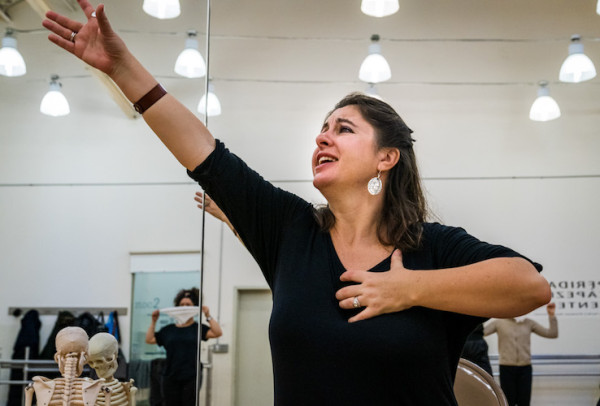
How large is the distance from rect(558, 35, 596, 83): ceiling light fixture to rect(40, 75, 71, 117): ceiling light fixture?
3.93 metres

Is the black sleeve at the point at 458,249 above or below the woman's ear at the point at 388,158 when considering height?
below

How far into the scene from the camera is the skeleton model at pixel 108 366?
4.39ft

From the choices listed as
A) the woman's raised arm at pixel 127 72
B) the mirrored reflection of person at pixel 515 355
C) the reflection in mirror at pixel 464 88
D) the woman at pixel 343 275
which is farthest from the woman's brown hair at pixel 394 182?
the mirrored reflection of person at pixel 515 355

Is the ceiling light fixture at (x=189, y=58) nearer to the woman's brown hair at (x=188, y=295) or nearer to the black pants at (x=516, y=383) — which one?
the woman's brown hair at (x=188, y=295)

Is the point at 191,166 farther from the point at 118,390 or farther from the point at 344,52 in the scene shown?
the point at 344,52

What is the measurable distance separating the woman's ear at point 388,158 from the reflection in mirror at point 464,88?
3259 millimetres

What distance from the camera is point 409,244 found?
3.37 ft

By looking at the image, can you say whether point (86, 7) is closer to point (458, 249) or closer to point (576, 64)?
point (458, 249)

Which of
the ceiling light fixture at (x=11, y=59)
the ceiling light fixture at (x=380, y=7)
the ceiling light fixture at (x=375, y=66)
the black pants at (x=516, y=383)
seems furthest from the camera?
the black pants at (x=516, y=383)

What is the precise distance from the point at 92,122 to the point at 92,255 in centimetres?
35

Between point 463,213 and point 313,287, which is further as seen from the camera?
point 463,213

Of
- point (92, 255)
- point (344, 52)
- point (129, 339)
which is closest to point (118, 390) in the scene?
point (129, 339)

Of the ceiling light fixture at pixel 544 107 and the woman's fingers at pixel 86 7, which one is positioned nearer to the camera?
the woman's fingers at pixel 86 7

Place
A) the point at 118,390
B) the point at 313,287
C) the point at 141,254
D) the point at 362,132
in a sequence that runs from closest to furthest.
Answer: the point at 313,287 < the point at 362,132 < the point at 118,390 < the point at 141,254
